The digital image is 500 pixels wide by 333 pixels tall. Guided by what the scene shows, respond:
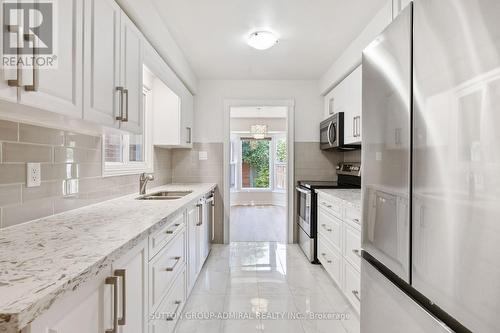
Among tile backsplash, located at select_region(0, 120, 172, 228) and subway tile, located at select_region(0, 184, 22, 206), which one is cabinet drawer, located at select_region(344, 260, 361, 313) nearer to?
tile backsplash, located at select_region(0, 120, 172, 228)

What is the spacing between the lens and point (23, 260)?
81 cm

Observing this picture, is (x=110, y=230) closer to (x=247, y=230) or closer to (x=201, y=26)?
(x=201, y=26)

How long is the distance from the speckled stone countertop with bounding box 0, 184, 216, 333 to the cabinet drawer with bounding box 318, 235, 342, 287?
5.56ft

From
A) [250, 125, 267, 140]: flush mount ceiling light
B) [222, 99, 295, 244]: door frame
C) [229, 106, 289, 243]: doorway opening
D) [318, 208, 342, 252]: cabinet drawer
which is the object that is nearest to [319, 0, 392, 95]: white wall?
[222, 99, 295, 244]: door frame

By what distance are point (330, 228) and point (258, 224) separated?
286 cm

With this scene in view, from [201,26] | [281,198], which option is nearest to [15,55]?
[201,26]

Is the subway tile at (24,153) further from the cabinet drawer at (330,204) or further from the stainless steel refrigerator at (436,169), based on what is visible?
the cabinet drawer at (330,204)

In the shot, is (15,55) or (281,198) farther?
(281,198)

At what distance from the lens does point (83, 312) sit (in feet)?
2.62

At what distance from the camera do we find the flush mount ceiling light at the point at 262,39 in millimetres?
2605

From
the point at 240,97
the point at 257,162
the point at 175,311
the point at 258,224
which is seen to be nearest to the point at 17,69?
the point at 175,311

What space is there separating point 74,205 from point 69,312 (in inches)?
44.3

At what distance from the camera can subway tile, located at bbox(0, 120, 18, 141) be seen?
119 centimetres

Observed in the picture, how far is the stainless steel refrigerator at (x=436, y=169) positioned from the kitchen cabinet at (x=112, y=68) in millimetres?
1325
